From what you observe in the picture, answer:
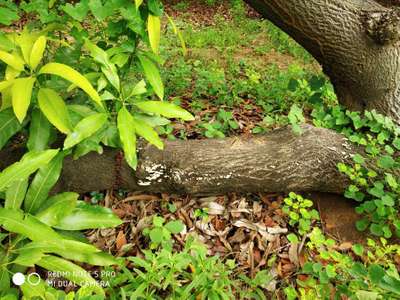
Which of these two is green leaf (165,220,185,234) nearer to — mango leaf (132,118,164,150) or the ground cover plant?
the ground cover plant

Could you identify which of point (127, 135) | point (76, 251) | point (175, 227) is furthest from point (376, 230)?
point (76, 251)

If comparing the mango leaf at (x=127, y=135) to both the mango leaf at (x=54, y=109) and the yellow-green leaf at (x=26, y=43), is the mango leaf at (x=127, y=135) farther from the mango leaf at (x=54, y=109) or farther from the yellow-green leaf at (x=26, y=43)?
the yellow-green leaf at (x=26, y=43)

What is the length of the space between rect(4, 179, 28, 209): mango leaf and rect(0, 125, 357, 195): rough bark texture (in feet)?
1.08

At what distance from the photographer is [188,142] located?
2.17 m

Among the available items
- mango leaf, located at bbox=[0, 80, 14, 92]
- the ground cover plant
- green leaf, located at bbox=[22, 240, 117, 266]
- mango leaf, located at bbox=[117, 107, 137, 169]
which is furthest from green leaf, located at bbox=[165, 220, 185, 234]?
mango leaf, located at bbox=[0, 80, 14, 92]

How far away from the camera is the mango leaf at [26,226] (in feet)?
4.47

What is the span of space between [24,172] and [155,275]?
2.26 ft

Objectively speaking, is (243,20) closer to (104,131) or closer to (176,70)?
(176,70)

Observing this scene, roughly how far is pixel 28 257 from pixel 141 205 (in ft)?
2.62

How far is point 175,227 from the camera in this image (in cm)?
193

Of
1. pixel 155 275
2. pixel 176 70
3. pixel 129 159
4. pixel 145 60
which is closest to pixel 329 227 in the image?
pixel 155 275

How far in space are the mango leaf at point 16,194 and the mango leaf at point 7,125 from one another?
0.61 feet

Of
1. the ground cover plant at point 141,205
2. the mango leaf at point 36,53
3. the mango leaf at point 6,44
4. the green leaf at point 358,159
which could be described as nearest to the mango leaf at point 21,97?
the ground cover plant at point 141,205

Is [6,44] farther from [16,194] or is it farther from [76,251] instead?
[76,251]
